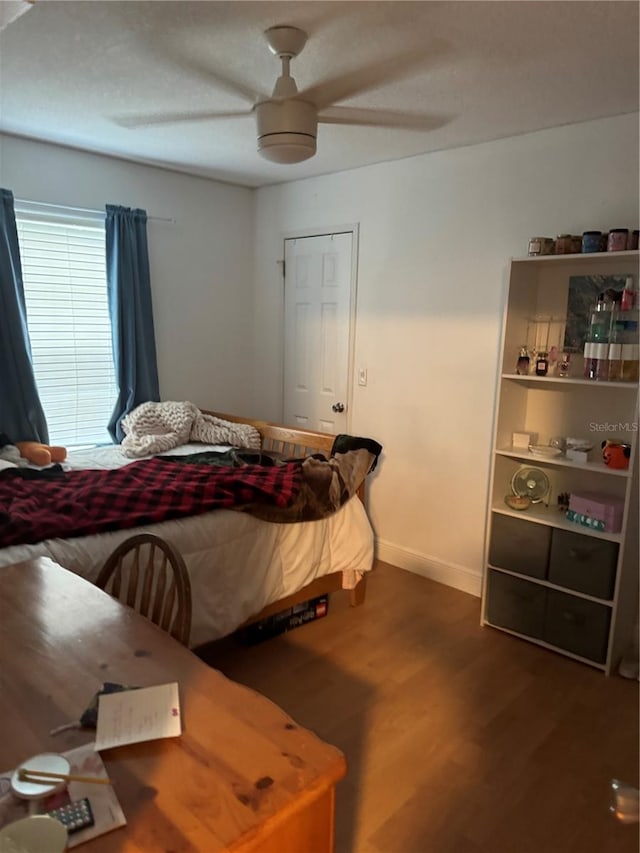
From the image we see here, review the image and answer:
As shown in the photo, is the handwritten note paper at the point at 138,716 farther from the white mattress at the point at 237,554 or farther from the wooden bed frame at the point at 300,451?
the wooden bed frame at the point at 300,451

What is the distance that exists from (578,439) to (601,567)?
1.99ft

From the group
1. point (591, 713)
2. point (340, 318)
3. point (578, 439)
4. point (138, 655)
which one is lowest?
point (591, 713)

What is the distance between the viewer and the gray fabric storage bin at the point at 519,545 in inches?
109

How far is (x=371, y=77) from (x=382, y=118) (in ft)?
1.63

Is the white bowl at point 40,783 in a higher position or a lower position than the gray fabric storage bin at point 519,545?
higher

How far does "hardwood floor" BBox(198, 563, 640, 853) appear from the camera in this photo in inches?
70.5

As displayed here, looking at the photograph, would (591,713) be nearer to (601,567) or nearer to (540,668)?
(540,668)

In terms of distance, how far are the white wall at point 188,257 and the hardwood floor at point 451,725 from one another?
1.95 m

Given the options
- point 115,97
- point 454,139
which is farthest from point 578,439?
point 115,97

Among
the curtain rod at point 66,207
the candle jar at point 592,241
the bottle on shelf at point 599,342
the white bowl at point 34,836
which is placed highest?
the curtain rod at point 66,207

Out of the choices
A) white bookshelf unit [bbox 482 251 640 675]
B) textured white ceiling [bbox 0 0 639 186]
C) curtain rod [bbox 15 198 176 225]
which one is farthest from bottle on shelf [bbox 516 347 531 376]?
curtain rod [bbox 15 198 176 225]

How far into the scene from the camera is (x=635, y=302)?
8.26 feet

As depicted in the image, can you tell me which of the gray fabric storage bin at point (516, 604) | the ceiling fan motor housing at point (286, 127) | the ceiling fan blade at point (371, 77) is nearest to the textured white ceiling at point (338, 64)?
the ceiling fan blade at point (371, 77)

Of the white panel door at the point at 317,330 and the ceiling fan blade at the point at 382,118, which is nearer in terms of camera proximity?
the ceiling fan blade at the point at 382,118
